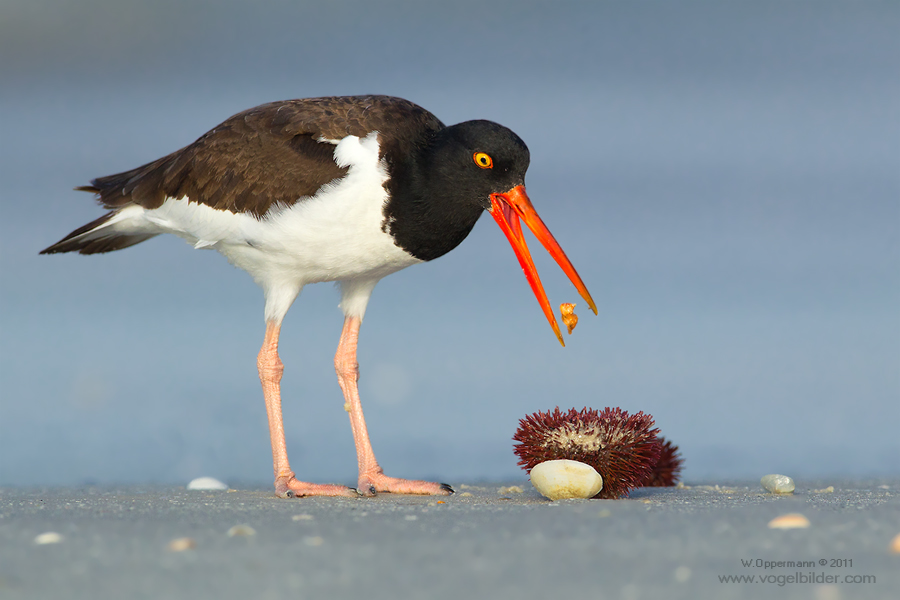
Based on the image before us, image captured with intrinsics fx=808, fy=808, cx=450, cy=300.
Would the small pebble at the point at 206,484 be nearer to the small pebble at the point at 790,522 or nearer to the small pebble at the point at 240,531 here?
the small pebble at the point at 240,531

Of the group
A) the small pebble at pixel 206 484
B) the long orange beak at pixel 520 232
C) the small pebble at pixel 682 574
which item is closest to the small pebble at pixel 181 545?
the small pebble at pixel 682 574

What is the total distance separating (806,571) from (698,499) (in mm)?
2508

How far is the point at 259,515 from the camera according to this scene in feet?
16.0

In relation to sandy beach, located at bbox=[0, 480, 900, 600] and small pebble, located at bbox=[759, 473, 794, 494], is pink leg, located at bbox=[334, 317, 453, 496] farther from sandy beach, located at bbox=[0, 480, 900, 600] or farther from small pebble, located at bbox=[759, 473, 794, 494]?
small pebble, located at bbox=[759, 473, 794, 494]

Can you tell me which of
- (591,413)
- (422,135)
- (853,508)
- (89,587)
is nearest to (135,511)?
(89,587)

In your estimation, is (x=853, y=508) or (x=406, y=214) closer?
(x=853, y=508)

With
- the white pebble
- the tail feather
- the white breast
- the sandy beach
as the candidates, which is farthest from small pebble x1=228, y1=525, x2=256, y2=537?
the tail feather

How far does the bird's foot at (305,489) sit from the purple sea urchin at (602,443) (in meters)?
1.55

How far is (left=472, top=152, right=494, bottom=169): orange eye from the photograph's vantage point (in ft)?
21.2

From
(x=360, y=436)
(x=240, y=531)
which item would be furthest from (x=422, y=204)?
(x=240, y=531)

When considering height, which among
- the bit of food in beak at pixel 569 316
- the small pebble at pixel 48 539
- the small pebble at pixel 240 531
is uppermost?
the bit of food in beak at pixel 569 316

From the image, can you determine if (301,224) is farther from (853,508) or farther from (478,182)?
(853,508)

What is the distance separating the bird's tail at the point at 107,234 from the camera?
25.3 ft

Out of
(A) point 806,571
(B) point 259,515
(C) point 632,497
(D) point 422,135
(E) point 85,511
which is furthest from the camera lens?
(D) point 422,135
